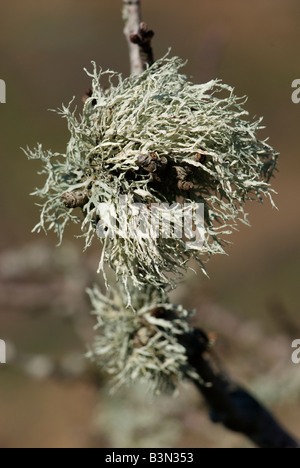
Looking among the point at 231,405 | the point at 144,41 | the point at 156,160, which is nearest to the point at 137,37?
the point at 144,41

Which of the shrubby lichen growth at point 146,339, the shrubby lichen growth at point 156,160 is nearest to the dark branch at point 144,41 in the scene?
the shrubby lichen growth at point 156,160

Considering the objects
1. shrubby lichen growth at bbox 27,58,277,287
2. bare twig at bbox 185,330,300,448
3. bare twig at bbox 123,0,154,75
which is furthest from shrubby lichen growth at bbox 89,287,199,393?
bare twig at bbox 123,0,154,75

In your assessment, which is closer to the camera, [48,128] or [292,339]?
[292,339]

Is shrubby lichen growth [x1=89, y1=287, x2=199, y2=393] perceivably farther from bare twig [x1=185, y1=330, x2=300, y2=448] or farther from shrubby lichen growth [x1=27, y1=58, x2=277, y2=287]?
shrubby lichen growth [x1=27, y1=58, x2=277, y2=287]

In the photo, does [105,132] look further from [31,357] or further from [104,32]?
[104,32]

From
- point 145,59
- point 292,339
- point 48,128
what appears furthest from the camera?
point 48,128
